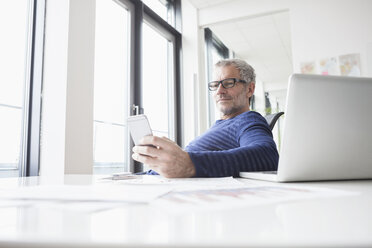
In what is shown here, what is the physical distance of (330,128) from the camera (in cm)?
61

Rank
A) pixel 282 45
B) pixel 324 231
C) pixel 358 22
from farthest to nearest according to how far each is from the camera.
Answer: pixel 282 45 → pixel 358 22 → pixel 324 231

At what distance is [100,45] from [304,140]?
2.09m

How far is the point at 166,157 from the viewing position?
75 cm

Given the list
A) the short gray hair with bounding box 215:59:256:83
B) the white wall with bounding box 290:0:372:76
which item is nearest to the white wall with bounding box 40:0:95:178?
the short gray hair with bounding box 215:59:256:83

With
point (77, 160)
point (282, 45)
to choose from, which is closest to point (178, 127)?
point (77, 160)

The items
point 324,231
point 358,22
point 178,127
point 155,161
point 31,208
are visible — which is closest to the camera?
point 324,231

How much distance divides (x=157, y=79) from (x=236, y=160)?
259 centimetres

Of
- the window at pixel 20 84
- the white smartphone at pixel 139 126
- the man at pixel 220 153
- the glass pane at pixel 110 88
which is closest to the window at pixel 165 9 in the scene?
the glass pane at pixel 110 88

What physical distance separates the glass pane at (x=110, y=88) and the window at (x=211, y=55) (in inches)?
64.2

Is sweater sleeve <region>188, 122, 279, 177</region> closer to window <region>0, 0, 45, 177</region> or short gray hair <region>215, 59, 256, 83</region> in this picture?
short gray hair <region>215, 59, 256, 83</region>

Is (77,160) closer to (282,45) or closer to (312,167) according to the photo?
(312,167)

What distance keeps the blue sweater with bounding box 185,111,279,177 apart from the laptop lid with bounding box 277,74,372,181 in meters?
0.19

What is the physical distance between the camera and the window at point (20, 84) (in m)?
1.66

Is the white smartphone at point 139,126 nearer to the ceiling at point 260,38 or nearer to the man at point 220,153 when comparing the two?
the man at point 220,153
